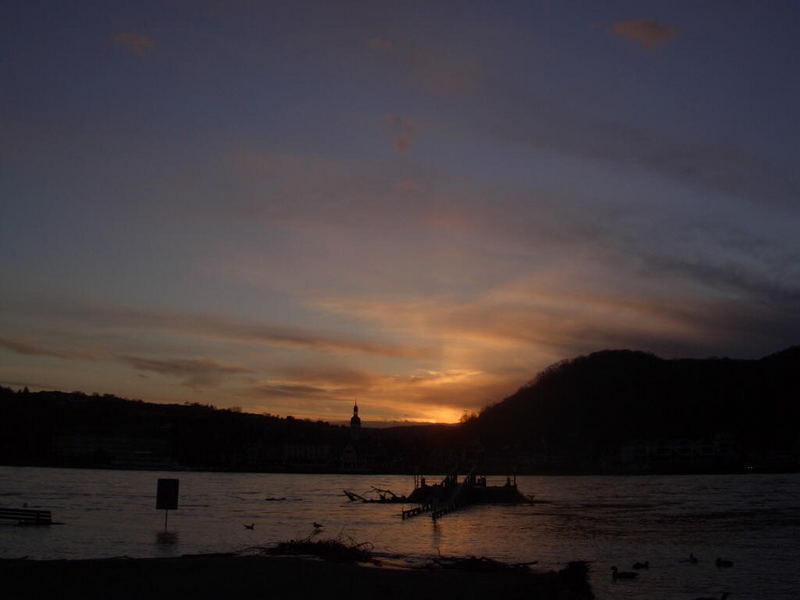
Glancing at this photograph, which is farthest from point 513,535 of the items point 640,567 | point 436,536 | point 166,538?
point 166,538

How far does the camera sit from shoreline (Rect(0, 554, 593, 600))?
2308cm

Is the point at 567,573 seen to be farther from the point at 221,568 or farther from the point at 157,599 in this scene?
the point at 157,599

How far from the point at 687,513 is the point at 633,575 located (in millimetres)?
54669

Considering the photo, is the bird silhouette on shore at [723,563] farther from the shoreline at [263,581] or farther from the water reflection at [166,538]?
the water reflection at [166,538]

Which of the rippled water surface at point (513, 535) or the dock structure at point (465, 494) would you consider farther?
the dock structure at point (465, 494)

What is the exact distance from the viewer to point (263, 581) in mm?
25031

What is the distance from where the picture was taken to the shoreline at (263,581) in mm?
23078

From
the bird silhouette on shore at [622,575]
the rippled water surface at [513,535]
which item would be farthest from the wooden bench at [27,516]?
the bird silhouette on shore at [622,575]

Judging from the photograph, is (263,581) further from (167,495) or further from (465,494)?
(465,494)

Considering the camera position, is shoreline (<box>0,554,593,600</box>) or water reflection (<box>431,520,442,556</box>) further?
water reflection (<box>431,520,442,556</box>)

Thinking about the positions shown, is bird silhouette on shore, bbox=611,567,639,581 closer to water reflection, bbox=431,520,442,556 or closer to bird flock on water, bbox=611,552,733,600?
bird flock on water, bbox=611,552,733,600

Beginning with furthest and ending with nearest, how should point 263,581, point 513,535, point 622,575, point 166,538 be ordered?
point 513,535
point 166,538
point 622,575
point 263,581

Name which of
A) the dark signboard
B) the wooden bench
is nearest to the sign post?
the dark signboard

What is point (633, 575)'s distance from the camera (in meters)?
35.1
